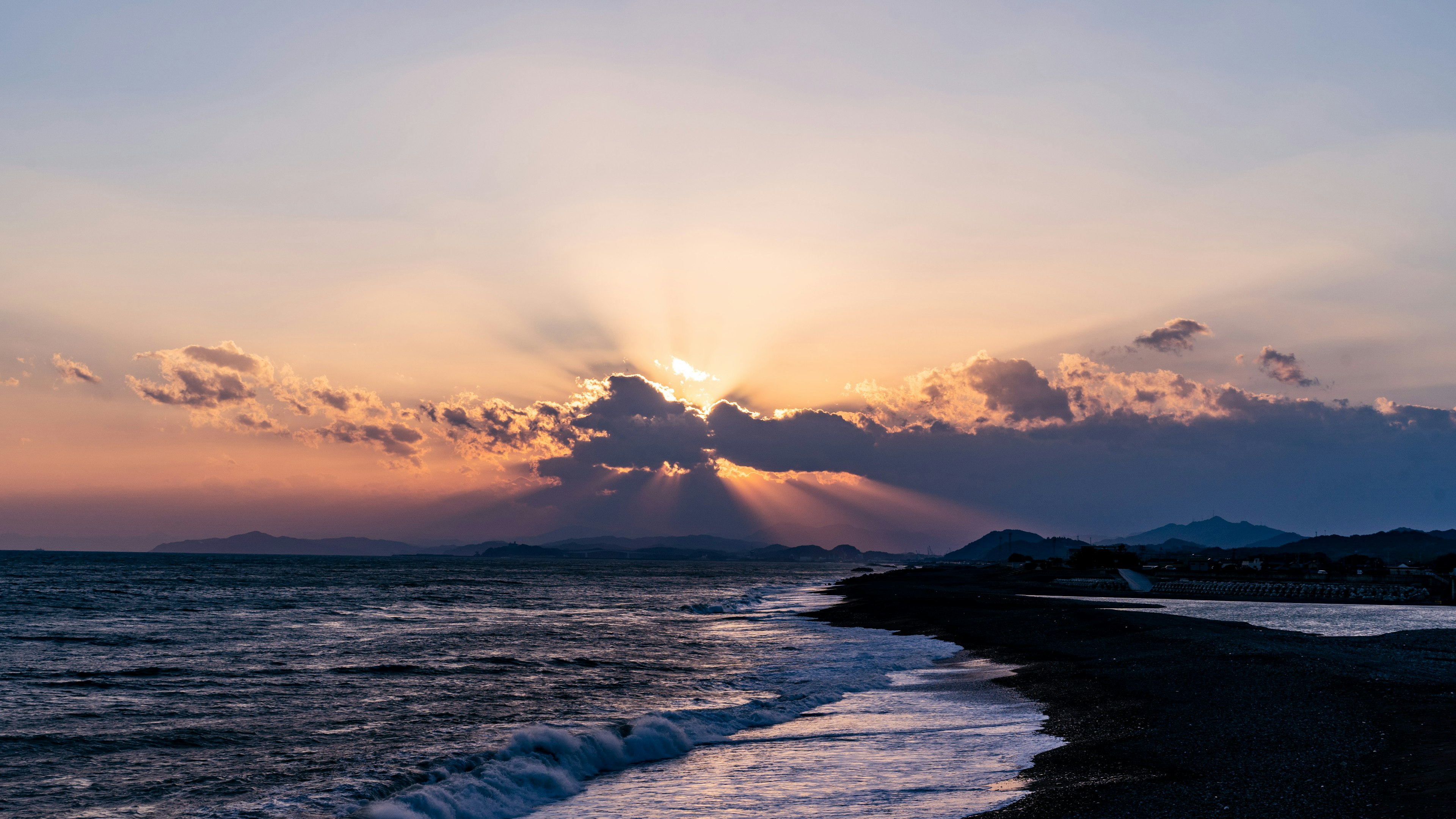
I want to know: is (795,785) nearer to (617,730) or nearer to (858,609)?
Result: (617,730)

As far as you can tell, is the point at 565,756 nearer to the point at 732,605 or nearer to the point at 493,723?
the point at 493,723

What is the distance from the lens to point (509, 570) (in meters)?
197

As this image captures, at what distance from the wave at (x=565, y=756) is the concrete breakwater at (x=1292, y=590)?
268ft

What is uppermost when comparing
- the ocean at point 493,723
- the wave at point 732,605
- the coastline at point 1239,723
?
the coastline at point 1239,723

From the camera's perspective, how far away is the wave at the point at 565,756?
49.4ft

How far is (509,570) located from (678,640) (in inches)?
6329

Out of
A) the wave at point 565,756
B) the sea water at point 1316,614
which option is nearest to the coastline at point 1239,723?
the wave at point 565,756

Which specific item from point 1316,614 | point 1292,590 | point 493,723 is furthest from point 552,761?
point 1292,590

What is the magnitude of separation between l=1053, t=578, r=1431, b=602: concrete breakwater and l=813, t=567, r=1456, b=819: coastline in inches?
2382

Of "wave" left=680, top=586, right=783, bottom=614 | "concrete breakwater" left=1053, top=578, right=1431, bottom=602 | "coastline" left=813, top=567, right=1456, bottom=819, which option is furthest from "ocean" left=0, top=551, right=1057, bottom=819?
"concrete breakwater" left=1053, top=578, right=1431, bottom=602

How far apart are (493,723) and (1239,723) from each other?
17110mm

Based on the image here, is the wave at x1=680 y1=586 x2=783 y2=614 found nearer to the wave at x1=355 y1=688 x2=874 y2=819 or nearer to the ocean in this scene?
the ocean

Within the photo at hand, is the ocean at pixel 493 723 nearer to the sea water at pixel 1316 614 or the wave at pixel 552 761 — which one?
the wave at pixel 552 761

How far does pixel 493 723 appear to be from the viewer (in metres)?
A: 22.1
